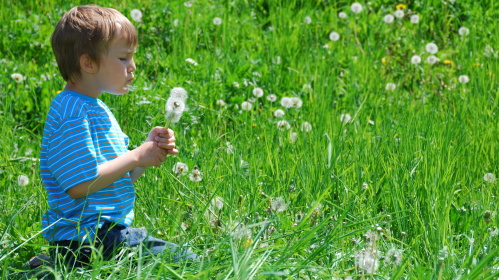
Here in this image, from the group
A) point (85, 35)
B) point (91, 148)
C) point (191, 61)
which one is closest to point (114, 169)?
point (91, 148)

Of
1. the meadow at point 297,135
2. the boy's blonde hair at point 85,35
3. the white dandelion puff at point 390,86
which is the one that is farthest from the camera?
the white dandelion puff at point 390,86

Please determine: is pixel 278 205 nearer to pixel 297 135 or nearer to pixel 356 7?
pixel 297 135

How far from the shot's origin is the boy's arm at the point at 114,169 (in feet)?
8.30

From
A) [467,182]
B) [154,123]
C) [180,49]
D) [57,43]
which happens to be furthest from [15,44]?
[467,182]

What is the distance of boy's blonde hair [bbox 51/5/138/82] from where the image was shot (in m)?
2.64

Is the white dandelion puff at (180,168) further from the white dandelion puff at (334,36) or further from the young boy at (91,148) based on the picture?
the white dandelion puff at (334,36)

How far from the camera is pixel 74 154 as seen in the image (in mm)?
2527

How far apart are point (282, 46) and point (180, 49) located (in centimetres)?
66

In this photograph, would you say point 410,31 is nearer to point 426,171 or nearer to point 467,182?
point 467,182

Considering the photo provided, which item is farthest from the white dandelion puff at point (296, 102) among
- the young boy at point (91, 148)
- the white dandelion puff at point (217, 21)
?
the young boy at point (91, 148)

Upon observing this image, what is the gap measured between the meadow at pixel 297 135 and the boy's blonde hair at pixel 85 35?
57 cm

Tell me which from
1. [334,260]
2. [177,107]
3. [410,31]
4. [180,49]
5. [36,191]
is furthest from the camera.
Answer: [410,31]

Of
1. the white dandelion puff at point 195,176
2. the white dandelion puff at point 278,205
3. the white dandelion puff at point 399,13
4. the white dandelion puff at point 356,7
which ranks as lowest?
the white dandelion puff at point 278,205

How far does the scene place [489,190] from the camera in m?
Result: 3.01
